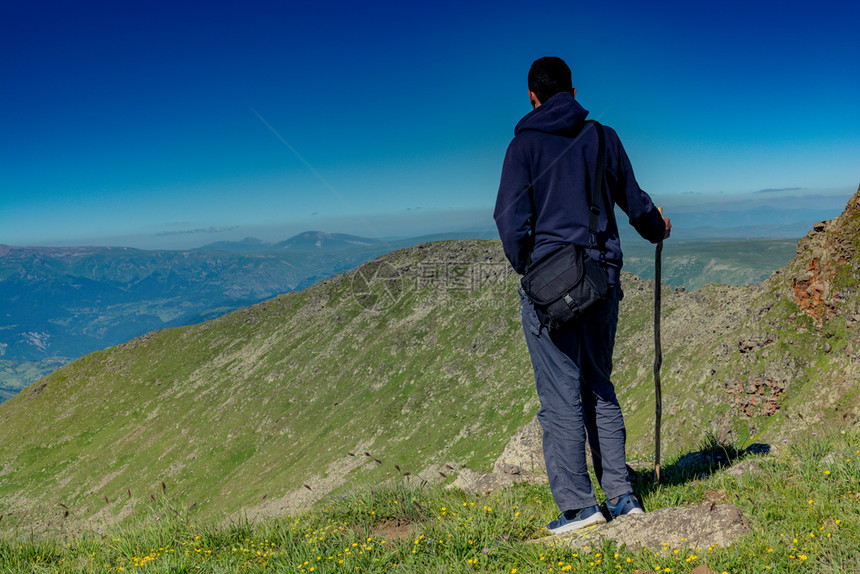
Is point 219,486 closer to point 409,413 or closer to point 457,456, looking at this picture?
point 409,413

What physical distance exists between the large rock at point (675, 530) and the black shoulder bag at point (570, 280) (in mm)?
2032

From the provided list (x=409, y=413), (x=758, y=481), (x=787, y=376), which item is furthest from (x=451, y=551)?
(x=409, y=413)

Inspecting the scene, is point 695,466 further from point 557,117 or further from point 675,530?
point 557,117

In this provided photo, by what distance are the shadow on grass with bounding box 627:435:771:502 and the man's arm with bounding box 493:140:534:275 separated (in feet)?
11.5

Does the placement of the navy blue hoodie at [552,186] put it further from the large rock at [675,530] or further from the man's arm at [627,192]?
the large rock at [675,530]

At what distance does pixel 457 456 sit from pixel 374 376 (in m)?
47.1

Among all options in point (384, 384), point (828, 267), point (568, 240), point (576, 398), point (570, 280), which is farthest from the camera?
point (384, 384)

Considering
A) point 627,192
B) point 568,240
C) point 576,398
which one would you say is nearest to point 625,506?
point 576,398

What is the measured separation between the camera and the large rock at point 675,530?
13.4 ft

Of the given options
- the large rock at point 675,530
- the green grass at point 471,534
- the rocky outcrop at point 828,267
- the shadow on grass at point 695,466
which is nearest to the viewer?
the green grass at point 471,534

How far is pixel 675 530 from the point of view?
4.21m

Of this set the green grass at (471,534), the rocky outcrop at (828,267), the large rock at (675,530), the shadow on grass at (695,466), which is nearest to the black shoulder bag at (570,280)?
the large rock at (675,530)

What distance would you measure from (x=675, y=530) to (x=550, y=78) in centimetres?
469

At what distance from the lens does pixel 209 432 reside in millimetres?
128250
